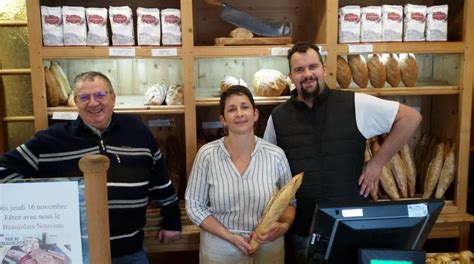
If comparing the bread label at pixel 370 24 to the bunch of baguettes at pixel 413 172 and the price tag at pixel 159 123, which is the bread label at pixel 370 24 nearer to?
the bunch of baguettes at pixel 413 172

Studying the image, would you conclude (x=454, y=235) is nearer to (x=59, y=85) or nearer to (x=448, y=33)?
(x=448, y=33)

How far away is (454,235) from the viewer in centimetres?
261

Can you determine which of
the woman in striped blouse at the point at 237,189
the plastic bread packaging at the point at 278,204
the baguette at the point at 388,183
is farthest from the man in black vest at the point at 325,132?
the baguette at the point at 388,183

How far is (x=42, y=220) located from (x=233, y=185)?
0.98 meters

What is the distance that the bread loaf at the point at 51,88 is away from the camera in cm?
237

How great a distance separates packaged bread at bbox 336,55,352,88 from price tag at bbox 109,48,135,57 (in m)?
1.14

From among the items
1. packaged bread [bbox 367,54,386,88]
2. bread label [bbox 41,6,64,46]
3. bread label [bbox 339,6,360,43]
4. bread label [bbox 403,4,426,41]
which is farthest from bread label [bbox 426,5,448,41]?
bread label [bbox 41,6,64,46]

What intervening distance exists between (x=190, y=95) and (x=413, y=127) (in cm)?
114

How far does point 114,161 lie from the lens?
72.7 inches

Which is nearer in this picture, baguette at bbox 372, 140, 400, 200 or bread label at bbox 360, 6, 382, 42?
bread label at bbox 360, 6, 382, 42

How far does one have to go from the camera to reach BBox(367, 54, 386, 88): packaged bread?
2523 millimetres

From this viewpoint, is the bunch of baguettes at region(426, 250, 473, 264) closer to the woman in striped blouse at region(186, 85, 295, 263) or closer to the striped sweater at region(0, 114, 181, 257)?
the woman in striped blouse at region(186, 85, 295, 263)

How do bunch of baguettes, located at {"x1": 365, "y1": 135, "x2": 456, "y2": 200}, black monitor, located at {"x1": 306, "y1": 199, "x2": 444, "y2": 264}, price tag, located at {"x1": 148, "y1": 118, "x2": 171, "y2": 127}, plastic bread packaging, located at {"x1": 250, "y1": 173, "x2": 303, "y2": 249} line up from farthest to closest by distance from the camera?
price tag, located at {"x1": 148, "y1": 118, "x2": 171, "y2": 127}, bunch of baguettes, located at {"x1": 365, "y1": 135, "x2": 456, "y2": 200}, plastic bread packaging, located at {"x1": 250, "y1": 173, "x2": 303, "y2": 249}, black monitor, located at {"x1": 306, "y1": 199, "x2": 444, "y2": 264}

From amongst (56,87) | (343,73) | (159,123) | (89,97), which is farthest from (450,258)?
(56,87)
